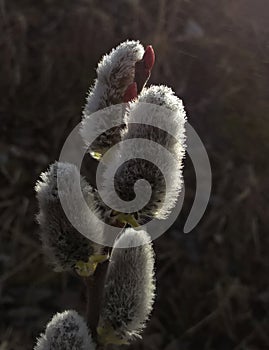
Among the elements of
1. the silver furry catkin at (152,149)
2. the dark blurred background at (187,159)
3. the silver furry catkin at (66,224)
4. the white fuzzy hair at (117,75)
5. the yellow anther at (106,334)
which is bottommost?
the yellow anther at (106,334)

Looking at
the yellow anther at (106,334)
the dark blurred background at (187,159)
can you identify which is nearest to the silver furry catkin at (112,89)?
the yellow anther at (106,334)

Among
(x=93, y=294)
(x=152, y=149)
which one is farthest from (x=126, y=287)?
(x=152, y=149)

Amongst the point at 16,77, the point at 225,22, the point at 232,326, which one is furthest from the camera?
the point at 225,22

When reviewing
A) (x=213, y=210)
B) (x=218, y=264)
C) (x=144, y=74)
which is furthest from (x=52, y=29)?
(x=144, y=74)

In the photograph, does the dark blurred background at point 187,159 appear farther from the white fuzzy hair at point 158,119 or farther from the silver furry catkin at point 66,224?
the white fuzzy hair at point 158,119

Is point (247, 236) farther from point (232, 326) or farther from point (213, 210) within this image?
point (232, 326)

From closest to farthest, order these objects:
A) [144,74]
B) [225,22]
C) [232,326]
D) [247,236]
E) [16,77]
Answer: [144,74]
[232,326]
[247,236]
[16,77]
[225,22]

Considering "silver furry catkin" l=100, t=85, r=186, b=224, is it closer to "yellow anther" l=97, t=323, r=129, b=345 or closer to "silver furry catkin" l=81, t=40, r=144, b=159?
"silver furry catkin" l=81, t=40, r=144, b=159

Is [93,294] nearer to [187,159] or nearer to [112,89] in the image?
[112,89]
